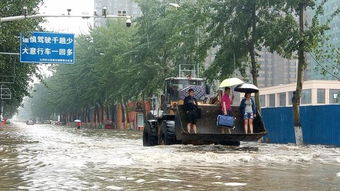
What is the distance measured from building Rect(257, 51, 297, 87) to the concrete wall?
14647 centimetres

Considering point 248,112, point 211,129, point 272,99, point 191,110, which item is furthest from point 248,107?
point 272,99

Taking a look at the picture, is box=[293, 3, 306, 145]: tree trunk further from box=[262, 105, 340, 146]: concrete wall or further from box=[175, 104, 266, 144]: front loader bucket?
box=[175, 104, 266, 144]: front loader bucket

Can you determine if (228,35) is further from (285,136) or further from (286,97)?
(286,97)

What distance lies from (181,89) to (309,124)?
282 inches

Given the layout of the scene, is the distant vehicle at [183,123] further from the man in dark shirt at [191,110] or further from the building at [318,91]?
the building at [318,91]

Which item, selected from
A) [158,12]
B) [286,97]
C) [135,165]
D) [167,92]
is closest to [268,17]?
[167,92]

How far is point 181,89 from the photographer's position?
1861cm

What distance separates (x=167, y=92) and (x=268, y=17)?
808cm

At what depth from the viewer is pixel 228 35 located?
24938mm

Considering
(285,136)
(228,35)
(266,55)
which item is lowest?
(285,136)

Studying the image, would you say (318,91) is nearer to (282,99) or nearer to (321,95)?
(321,95)

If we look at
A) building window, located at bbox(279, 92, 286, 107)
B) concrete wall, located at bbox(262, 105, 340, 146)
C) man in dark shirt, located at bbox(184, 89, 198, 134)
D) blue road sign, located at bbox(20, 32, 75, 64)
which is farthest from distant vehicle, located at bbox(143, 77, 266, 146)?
building window, located at bbox(279, 92, 286, 107)

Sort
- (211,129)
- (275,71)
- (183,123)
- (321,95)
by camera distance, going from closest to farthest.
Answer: (183,123), (211,129), (321,95), (275,71)

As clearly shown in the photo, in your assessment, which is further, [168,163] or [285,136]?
[285,136]
